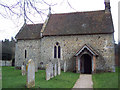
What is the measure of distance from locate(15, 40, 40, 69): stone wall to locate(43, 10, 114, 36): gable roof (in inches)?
119

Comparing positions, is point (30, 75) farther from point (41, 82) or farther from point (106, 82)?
point (106, 82)

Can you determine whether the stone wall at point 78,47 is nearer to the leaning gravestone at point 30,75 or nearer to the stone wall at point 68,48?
the stone wall at point 68,48

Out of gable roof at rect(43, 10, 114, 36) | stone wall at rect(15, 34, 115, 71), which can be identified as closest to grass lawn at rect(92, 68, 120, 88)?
stone wall at rect(15, 34, 115, 71)

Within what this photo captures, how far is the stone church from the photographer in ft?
61.0

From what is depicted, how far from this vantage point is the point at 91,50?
17.9m

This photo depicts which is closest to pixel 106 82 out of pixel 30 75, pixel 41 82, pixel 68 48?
pixel 41 82

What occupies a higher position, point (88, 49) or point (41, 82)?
point (88, 49)

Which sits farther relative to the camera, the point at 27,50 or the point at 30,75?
the point at 27,50

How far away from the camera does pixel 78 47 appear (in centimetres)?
1988

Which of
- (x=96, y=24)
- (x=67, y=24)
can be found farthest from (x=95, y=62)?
(x=67, y=24)

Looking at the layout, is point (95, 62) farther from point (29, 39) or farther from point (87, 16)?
point (29, 39)

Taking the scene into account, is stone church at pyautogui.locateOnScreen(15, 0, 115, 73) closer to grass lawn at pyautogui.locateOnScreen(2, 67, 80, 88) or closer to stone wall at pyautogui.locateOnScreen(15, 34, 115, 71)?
stone wall at pyautogui.locateOnScreen(15, 34, 115, 71)

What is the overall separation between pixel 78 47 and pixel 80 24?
3.59 m

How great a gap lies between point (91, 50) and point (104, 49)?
2.11 metres
